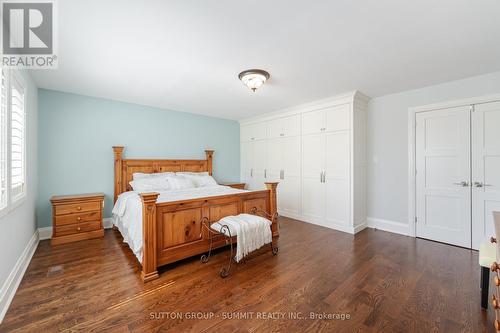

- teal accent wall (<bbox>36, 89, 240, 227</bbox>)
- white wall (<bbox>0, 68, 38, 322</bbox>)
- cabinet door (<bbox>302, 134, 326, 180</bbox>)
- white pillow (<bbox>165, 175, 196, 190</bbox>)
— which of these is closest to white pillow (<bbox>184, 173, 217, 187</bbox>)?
white pillow (<bbox>165, 175, 196, 190</bbox>)

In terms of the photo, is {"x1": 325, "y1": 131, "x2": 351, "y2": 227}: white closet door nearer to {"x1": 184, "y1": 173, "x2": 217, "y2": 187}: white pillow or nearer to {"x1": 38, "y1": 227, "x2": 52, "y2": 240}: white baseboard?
{"x1": 184, "y1": 173, "x2": 217, "y2": 187}: white pillow

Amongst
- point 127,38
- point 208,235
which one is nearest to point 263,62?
point 127,38

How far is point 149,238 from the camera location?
230cm

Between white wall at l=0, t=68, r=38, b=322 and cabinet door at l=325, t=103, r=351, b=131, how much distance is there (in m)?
4.39

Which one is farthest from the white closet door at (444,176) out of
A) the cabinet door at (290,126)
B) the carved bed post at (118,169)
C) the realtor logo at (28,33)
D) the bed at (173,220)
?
the carved bed post at (118,169)

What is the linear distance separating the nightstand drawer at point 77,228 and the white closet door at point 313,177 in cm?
376

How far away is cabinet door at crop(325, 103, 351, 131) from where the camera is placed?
12.4 ft

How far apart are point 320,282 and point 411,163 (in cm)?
268

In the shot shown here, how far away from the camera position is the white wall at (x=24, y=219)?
187 cm

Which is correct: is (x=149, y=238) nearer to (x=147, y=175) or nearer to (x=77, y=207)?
(x=77, y=207)

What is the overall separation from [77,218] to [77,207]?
0.17 meters

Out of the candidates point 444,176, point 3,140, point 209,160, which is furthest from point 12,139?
point 444,176

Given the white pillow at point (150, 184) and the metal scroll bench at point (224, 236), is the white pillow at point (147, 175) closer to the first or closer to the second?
the white pillow at point (150, 184)

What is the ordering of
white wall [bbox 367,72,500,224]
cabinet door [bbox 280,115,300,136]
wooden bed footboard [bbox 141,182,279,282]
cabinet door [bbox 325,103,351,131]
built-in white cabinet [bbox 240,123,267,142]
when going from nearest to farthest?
1. wooden bed footboard [bbox 141,182,279,282]
2. white wall [bbox 367,72,500,224]
3. cabinet door [bbox 325,103,351,131]
4. cabinet door [bbox 280,115,300,136]
5. built-in white cabinet [bbox 240,123,267,142]
